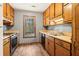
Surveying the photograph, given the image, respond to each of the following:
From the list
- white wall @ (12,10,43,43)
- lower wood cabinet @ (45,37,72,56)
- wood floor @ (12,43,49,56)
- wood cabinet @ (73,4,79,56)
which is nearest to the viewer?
wood cabinet @ (73,4,79,56)

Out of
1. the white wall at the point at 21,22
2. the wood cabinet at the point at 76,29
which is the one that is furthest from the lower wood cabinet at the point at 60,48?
the white wall at the point at 21,22

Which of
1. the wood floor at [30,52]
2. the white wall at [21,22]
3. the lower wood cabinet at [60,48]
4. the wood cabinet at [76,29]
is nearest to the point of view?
the wood cabinet at [76,29]

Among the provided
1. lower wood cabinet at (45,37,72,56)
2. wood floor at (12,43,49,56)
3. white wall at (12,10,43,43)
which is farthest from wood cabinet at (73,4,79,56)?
white wall at (12,10,43,43)

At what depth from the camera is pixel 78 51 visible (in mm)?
1797

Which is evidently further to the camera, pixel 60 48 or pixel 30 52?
pixel 30 52

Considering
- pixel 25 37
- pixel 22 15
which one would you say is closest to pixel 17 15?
pixel 22 15

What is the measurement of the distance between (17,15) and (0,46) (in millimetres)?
6476

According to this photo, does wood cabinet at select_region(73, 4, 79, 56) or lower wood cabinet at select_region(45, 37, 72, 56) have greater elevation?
wood cabinet at select_region(73, 4, 79, 56)

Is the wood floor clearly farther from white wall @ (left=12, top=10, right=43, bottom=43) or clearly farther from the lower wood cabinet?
white wall @ (left=12, top=10, right=43, bottom=43)

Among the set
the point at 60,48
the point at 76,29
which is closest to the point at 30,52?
the point at 60,48

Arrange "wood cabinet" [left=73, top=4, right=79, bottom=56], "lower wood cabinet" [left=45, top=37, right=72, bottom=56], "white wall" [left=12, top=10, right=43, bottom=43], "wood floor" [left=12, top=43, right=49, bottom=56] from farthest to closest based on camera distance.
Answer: "white wall" [left=12, top=10, right=43, bottom=43]
"wood floor" [left=12, top=43, right=49, bottom=56]
"lower wood cabinet" [left=45, top=37, right=72, bottom=56]
"wood cabinet" [left=73, top=4, right=79, bottom=56]

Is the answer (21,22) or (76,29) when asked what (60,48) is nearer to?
(76,29)

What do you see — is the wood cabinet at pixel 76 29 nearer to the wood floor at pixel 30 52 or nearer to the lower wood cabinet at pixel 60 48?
the lower wood cabinet at pixel 60 48

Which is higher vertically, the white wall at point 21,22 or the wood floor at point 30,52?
the white wall at point 21,22
